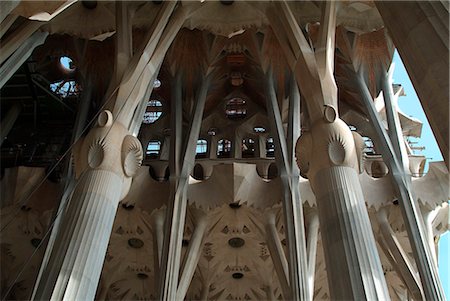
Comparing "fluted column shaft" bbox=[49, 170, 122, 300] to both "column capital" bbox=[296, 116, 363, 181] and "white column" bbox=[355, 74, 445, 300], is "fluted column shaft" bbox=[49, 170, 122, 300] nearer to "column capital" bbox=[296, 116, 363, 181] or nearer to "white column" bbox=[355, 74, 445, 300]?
"column capital" bbox=[296, 116, 363, 181]

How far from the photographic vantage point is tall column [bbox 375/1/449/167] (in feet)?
14.6

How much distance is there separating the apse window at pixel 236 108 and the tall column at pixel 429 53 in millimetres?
16651

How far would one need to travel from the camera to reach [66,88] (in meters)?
21.5

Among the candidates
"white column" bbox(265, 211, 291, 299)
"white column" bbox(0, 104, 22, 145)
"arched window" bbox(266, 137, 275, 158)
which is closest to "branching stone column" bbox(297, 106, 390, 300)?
"white column" bbox(265, 211, 291, 299)

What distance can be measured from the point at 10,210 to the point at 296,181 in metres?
9.65

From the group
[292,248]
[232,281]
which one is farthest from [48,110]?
[292,248]

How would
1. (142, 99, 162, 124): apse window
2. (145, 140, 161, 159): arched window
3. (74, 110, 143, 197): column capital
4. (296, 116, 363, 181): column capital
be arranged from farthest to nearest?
1. (142, 99, 162, 124): apse window
2. (145, 140, 161, 159): arched window
3. (74, 110, 143, 197): column capital
4. (296, 116, 363, 181): column capital

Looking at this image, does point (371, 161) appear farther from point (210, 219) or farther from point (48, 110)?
point (48, 110)

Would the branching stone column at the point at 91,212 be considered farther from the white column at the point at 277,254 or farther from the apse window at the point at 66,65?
the apse window at the point at 66,65

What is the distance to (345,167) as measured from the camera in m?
9.29

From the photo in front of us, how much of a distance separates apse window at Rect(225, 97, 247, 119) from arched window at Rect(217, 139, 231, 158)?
1.50 m

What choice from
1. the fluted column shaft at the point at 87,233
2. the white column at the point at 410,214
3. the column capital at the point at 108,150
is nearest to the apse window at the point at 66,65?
the column capital at the point at 108,150

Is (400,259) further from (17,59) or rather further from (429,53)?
(17,59)

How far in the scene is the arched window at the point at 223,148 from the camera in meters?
20.2
